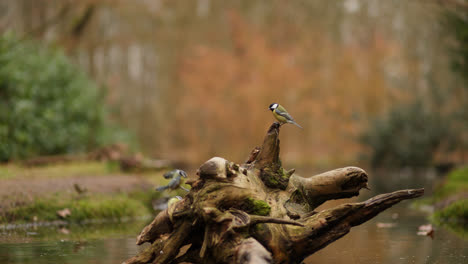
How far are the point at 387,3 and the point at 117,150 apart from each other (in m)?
31.4

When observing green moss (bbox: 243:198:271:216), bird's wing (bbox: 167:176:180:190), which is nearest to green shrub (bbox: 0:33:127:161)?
bird's wing (bbox: 167:176:180:190)

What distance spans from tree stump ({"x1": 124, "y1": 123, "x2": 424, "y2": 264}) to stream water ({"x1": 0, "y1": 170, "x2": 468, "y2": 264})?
0.78 metres

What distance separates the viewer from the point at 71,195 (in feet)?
35.6

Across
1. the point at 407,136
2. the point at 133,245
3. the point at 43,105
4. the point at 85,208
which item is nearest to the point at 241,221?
the point at 133,245

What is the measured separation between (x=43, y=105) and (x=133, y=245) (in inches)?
429

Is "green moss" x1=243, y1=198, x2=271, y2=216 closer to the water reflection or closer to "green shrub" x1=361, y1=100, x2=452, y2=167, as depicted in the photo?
the water reflection

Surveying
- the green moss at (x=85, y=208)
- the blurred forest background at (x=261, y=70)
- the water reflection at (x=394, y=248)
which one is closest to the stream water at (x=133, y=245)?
the water reflection at (x=394, y=248)

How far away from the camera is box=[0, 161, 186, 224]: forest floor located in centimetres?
1001

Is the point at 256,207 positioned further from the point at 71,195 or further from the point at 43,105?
the point at 43,105

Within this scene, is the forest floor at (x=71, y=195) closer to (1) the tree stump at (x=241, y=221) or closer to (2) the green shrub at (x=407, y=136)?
(1) the tree stump at (x=241, y=221)

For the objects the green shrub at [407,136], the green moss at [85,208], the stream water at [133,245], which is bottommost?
the green shrub at [407,136]

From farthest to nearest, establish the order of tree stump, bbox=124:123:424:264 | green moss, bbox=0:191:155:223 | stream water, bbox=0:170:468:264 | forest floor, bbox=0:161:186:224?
forest floor, bbox=0:161:186:224
green moss, bbox=0:191:155:223
stream water, bbox=0:170:468:264
tree stump, bbox=124:123:424:264

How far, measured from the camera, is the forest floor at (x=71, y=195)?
1001cm

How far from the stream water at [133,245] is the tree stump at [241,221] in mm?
784
